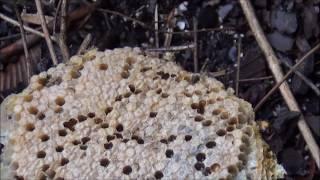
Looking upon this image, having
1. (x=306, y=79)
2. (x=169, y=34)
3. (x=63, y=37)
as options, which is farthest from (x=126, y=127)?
(x=306, y=79)

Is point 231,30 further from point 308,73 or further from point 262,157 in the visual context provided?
point 262,157

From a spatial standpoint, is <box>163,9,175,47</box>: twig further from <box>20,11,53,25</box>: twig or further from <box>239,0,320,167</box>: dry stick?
<box>20,11,53,25</box>: twig

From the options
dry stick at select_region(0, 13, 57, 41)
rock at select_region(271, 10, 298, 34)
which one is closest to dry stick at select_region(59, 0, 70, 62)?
dry stick at select_region(0, 13, 57, 41)

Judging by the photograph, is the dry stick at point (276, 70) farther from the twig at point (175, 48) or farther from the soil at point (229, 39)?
the twig at point (175, 48)

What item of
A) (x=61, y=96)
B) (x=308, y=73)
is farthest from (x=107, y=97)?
(x=308, y=73)

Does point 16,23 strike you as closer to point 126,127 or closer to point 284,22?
point 126,127
